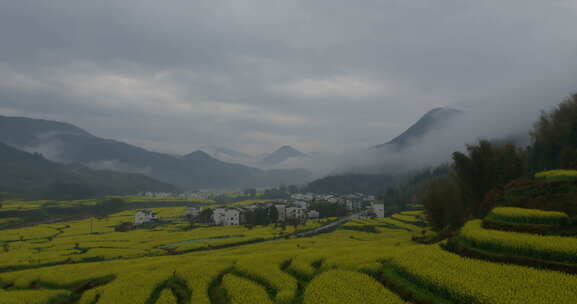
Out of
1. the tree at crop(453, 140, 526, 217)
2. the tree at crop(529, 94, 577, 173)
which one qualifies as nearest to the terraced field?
the tree at crop(453, 140, 526, 217)

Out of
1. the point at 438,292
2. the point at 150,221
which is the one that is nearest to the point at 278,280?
the point at 438,292

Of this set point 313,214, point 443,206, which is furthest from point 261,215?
point 443,206

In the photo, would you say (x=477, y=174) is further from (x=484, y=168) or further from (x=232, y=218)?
(x=232, y=218)

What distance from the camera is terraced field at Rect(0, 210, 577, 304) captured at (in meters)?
12.0

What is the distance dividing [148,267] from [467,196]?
33527 mm

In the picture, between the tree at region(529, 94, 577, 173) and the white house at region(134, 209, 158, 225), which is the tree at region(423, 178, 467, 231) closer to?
the tree at region(529, 94, 577, 173)

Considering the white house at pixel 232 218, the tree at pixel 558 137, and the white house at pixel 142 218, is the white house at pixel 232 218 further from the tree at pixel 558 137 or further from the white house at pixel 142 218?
the tree at pixel 558 137

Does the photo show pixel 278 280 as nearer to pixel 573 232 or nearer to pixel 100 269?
pixel 573 232

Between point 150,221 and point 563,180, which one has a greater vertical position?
point 563,180

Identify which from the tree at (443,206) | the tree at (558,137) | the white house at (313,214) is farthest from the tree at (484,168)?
the white house at (313,214)

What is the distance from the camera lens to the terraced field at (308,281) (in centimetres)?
1198

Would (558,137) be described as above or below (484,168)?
above

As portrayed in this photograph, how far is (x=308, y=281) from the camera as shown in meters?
18.2

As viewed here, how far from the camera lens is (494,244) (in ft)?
49.7
